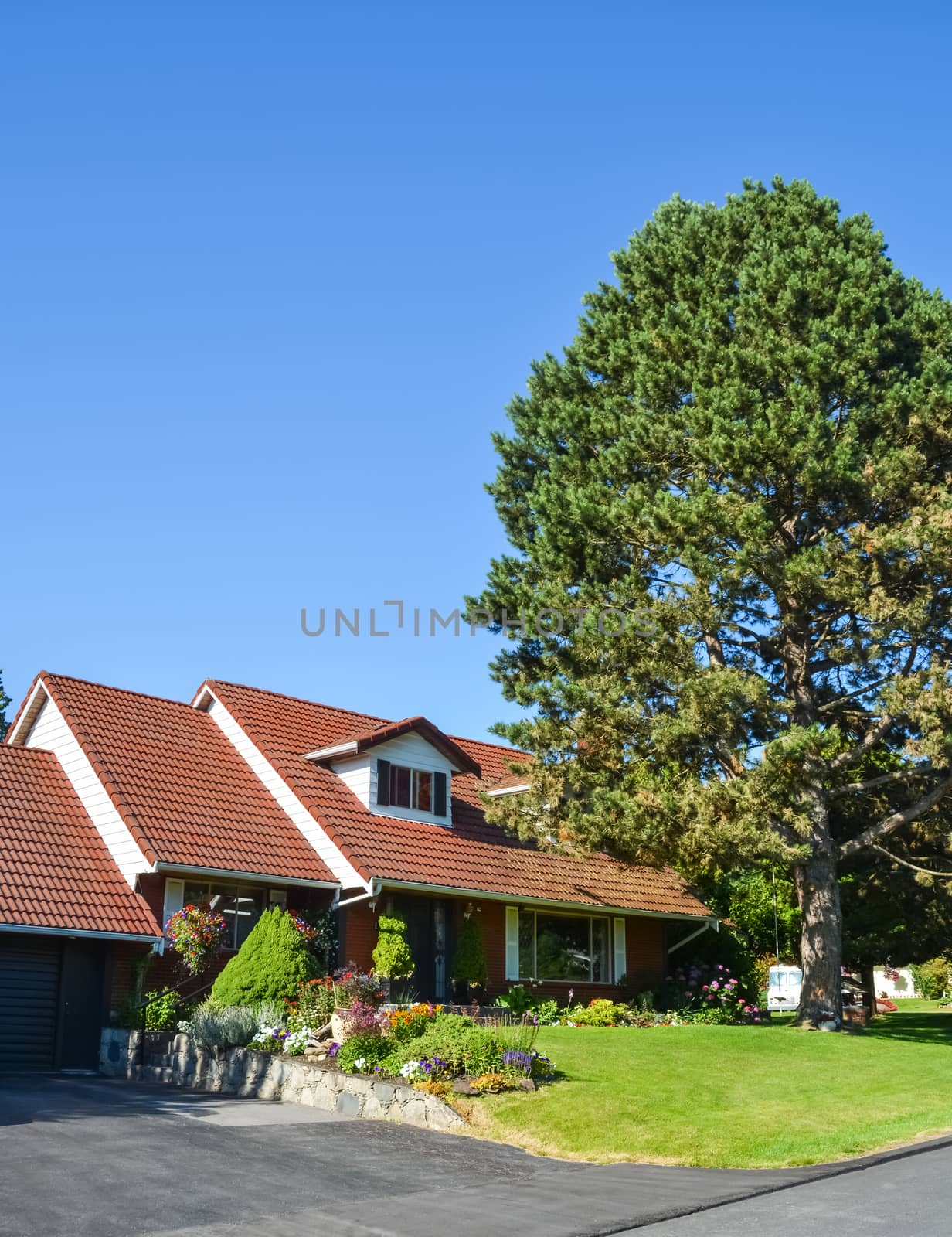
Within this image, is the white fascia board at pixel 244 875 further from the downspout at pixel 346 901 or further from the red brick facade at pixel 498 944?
the red brick facade at pixel 498 944

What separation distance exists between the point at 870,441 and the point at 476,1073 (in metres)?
15.8

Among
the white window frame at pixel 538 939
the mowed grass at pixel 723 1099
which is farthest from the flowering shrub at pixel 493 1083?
the white window frame at pixel 538 939

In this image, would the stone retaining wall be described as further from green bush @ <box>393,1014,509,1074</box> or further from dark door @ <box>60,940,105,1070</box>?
green bush @ <box>393,1014,509,1074</box>

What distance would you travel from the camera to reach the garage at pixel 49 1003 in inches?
787

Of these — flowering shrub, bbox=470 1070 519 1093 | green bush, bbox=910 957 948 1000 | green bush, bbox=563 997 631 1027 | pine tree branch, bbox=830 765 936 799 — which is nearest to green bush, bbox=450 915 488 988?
green bush, bbox=563 997 631 1027

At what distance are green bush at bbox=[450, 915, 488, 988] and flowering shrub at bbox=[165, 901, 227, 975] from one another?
5.73 m

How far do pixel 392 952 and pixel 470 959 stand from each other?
2.68 meters

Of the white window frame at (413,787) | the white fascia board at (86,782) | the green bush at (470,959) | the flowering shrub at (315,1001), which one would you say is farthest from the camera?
the white window frame at (413,787)

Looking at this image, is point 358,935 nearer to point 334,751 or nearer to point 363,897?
point 363,897

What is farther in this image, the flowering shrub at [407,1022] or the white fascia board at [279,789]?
the white fascia board at [279,789]

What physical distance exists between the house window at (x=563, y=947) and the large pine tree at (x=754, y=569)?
3.48 m

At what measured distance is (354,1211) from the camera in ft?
35.1

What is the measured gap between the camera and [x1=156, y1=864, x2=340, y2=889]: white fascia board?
21375mm

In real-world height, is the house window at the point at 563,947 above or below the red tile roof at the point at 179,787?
below
